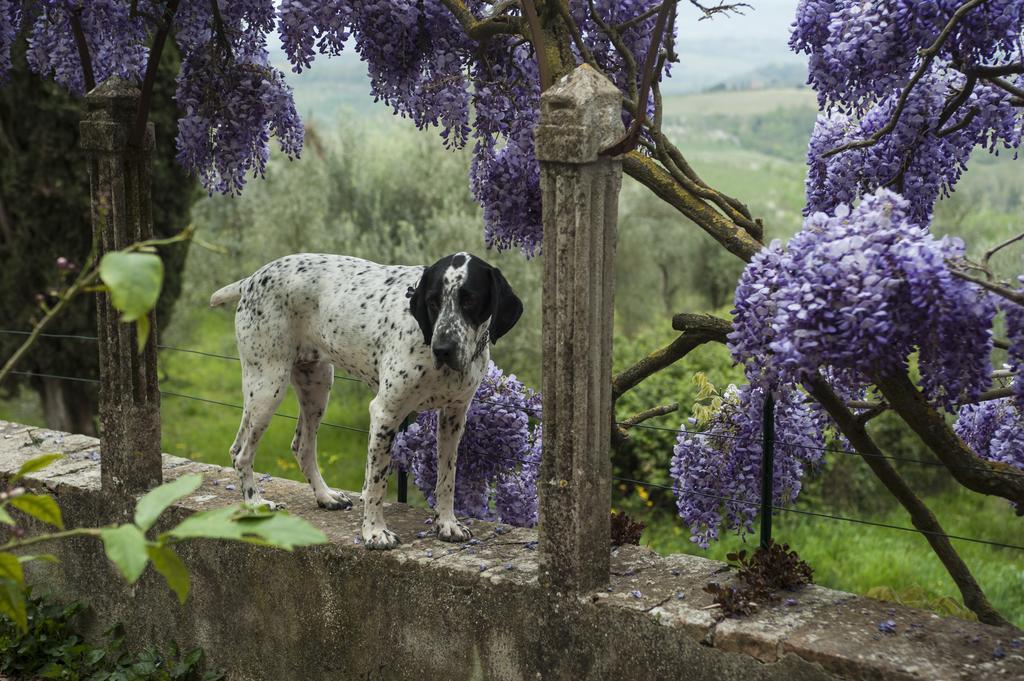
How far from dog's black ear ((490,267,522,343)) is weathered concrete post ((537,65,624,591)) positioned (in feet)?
1.26

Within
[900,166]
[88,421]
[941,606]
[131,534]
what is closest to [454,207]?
[88,421]

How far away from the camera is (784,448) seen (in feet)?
17.2

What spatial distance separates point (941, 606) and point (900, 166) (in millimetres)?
3118

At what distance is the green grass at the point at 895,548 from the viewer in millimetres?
10266

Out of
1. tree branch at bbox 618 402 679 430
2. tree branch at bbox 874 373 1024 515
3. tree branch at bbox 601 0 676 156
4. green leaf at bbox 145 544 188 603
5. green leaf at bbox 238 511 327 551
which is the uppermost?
tree branch at bbox 601 0 676 156

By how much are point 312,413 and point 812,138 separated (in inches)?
104

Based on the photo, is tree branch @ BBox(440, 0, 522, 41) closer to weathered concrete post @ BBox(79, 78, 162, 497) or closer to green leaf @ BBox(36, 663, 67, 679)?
weathered concrete post @ BBox(79, 78, 162, 497)

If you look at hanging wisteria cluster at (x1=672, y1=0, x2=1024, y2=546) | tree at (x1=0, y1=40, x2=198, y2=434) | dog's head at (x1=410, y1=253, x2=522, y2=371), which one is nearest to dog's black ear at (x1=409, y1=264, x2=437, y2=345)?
dog's head at (x1=410, y1=253, x2=522, y2=371)

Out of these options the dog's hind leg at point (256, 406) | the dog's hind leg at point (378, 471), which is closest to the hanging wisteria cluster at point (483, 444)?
the dog's hind leg at point (256, 406)

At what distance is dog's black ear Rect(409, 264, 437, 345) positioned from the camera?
455 cm

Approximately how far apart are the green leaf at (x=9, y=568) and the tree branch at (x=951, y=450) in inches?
108

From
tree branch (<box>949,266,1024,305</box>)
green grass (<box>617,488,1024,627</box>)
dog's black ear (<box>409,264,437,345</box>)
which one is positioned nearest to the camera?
tree branch (<box>949,266,1024,305</box>)

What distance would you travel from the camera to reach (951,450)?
13.1ft

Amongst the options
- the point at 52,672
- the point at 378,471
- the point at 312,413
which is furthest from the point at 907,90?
the point at 52,672
